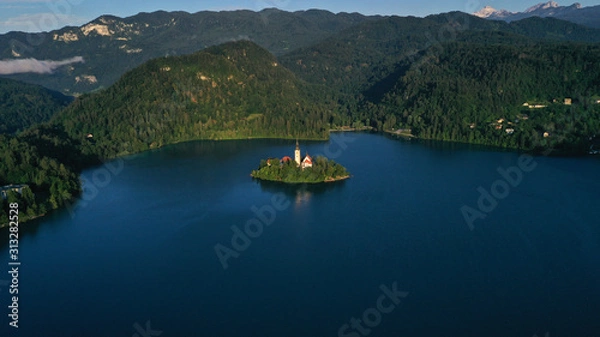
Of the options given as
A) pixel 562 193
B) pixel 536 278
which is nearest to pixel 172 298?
pixel 536 278

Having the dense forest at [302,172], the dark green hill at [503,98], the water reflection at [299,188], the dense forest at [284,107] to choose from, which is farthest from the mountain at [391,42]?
the water reflection at [299,188]

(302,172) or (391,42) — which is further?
(391,42)

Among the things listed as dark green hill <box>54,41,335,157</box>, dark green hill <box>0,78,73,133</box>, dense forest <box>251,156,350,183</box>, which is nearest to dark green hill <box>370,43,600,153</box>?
dark green hill <box>54,41,335,157</box>

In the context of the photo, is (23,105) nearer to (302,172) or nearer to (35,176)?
(35,176)

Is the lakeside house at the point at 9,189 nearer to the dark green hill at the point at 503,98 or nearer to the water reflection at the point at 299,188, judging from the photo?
the water reflection at the point at 299,188

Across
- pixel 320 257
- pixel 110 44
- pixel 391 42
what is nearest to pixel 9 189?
pixel 320 257
